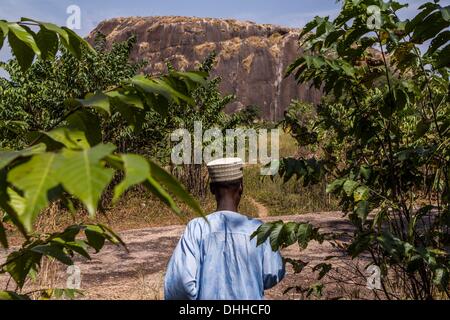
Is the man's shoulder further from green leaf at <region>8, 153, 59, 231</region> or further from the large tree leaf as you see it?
green leaf at <region>8, 153, 59, 231</region>

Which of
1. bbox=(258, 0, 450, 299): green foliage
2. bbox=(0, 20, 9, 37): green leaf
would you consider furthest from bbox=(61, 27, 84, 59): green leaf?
bbox=(258, 0, 450, 299): green foliage

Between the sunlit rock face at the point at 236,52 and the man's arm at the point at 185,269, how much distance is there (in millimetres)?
55864

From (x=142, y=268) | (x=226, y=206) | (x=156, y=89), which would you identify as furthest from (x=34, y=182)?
(x=142, y=268)

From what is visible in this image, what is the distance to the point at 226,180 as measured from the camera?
2049 mm

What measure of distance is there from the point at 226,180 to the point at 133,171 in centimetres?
155

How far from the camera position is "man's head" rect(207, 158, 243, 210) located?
203cm

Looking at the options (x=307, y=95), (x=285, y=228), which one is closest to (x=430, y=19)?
(x=285, y=228)

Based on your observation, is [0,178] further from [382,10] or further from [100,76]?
[100,76]

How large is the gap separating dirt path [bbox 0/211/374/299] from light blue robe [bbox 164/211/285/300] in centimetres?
149

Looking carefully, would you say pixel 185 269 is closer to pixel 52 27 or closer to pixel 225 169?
pixel 225 169

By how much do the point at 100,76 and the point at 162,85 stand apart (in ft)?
30.5

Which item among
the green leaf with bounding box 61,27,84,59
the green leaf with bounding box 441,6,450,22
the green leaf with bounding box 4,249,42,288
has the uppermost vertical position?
the green leaf with bounding box 441,6,450,22

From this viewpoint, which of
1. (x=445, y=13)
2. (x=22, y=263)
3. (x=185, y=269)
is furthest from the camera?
(x=185, y=269)

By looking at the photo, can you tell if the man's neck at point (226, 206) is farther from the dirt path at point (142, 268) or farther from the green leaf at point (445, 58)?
the dirt path at point (142, 268)
